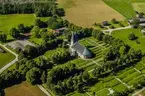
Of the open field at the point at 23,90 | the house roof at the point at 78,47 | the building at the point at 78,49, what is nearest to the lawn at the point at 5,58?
the open field at the point at 23,90

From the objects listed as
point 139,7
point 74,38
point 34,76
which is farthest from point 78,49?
point 139,7

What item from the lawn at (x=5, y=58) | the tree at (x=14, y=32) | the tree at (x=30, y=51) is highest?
the tree at (x=14, y=32)

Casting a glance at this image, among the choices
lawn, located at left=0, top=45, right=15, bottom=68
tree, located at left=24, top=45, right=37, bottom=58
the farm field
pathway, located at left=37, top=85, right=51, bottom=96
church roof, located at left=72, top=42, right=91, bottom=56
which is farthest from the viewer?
the farm field

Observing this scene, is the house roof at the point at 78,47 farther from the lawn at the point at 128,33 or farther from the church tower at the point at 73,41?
the lawn at the point at 128,33

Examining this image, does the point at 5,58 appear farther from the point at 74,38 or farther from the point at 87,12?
the point at 87,12

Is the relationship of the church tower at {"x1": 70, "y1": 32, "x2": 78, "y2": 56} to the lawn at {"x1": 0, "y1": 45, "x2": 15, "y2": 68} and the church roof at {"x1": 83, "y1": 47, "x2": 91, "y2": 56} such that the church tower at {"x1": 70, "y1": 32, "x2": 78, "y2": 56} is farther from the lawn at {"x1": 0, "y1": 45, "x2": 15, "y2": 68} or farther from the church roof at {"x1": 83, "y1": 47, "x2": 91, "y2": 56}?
the lawn at {"x1": 0, "y1": 45, "x2": 15, "y2": 68}

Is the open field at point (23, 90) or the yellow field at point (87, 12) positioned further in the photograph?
the yellow field at point (87, 12)

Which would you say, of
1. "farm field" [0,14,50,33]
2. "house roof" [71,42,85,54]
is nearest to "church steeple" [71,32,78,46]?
"house roof" [71,42,85,54]
